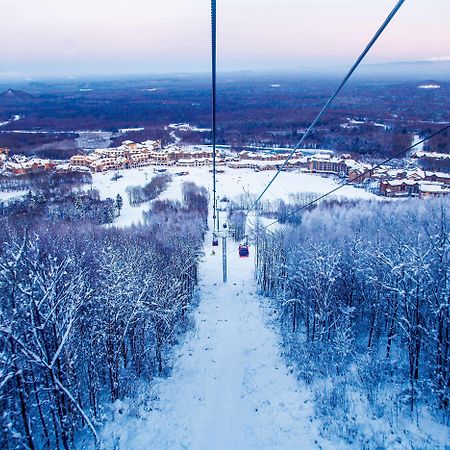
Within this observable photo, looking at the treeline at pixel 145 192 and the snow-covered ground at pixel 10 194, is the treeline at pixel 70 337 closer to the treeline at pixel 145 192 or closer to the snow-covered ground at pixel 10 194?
the treeline at pixel 145 192

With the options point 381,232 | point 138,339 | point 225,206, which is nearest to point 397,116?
point 225,206

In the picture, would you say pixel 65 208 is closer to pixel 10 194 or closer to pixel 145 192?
pixel 145 192

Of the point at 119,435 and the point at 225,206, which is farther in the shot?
the point at 225,206

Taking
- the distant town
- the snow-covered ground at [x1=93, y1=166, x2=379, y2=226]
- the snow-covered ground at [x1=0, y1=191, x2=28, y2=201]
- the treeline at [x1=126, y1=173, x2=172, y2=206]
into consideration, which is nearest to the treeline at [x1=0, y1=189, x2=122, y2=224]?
the snow-covered ground at [x1=93, y1=166, x2=379, y2=226]

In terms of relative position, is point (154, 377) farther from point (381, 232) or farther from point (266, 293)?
point (381, 232)

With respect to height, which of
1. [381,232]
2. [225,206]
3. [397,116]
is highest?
[397,116]

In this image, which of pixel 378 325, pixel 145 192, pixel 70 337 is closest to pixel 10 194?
pixel 145 192
